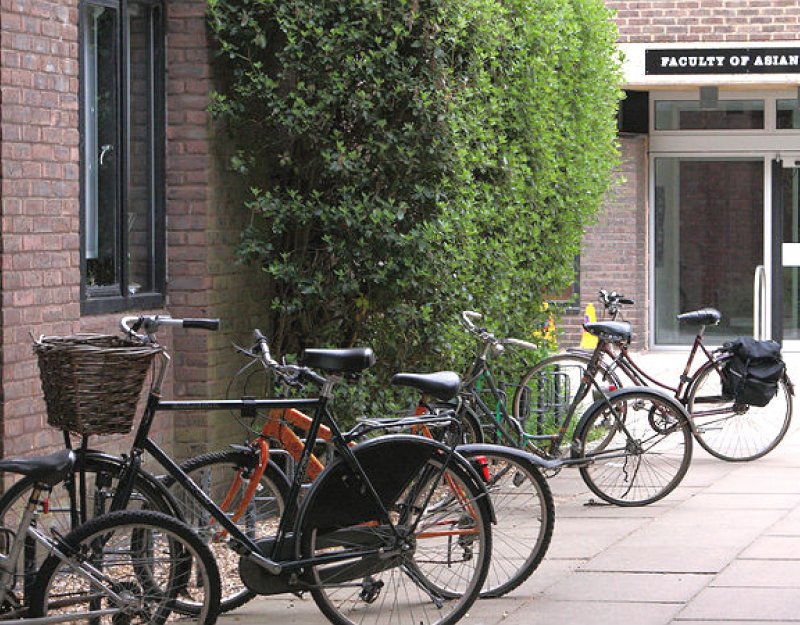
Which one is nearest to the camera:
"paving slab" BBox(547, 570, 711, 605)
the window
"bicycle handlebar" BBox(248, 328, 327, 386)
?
"bicycle handlebar" BBox(248, 328, 327, 386)

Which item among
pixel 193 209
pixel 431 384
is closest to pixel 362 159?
pixel 193 209

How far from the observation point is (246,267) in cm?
954

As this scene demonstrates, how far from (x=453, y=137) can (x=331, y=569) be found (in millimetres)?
3302

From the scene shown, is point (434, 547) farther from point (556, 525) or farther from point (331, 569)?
point (556, 525)

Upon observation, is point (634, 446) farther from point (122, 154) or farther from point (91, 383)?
point (91, 383)

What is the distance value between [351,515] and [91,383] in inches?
45.1

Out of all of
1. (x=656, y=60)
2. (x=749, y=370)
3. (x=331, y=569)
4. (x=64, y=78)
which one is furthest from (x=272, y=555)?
(x=656, y=60)

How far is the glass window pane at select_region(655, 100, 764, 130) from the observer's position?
20734mm

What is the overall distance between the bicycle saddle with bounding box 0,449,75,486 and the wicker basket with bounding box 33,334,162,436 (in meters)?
0.20

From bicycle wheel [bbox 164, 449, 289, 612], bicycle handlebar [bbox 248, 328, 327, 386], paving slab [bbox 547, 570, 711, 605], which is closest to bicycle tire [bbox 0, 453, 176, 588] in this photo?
bicycle wheel [bbox 164, 449, 289, 612]

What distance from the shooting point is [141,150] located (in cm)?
892

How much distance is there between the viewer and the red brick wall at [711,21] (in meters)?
19.8

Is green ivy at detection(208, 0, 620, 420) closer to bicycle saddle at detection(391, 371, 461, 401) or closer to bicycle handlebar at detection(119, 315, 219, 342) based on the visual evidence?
bicycle saddle at detection(391, 371, 461, 401)

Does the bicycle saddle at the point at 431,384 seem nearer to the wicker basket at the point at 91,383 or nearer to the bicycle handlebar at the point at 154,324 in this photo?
the bicycle handlebar at the point at 154,324
